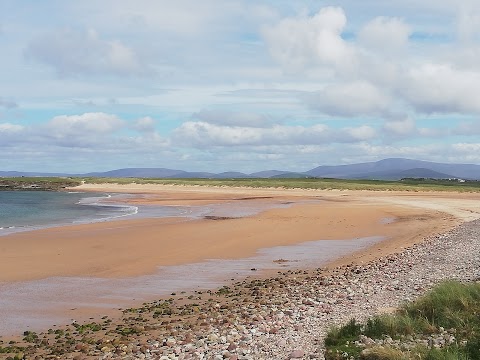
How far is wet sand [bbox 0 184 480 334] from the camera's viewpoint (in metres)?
15.2

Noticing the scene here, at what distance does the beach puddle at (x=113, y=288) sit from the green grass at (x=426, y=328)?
23.5 feet

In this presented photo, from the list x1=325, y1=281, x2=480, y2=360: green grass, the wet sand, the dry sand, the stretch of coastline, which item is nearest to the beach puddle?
the wet sand

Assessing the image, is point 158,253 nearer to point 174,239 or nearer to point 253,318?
point 174,239

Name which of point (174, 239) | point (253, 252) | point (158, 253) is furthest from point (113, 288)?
point (174, 239)

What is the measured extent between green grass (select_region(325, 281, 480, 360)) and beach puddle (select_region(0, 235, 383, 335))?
7154 mm

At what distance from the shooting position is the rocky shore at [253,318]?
959cm

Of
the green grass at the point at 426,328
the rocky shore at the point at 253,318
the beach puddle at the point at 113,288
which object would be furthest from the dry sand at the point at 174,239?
the green grass at the point at 426,328

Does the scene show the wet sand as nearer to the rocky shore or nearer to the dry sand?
the dry sand

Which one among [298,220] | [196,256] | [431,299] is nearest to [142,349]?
[431,299]

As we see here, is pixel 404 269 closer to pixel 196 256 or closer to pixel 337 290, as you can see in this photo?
pixel 337 290

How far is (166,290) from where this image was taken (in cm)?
1581

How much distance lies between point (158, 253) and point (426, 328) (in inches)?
618

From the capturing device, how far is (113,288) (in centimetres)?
1627

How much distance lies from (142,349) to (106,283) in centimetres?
758
